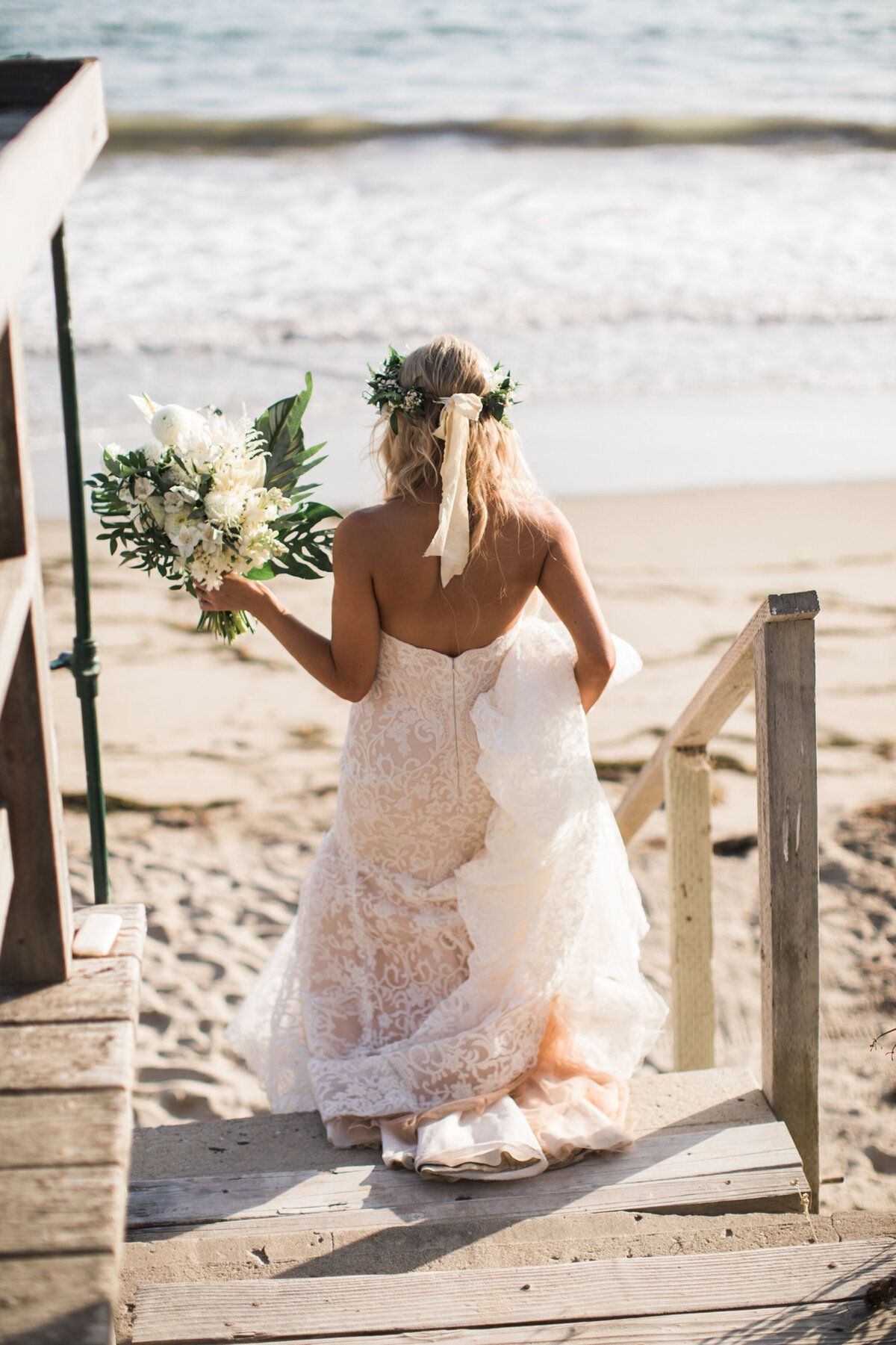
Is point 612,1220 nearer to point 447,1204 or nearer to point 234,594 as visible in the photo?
point 447,1204

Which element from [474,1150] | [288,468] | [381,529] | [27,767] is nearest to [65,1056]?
[27,767]

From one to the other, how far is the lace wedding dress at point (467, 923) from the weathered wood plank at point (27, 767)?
117cm

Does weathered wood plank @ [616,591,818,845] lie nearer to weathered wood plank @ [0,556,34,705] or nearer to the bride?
the bride

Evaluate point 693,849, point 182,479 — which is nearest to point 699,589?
point 693,849

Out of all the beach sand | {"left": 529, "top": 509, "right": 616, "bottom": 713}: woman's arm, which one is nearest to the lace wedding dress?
{"left": 529, "top": 509, "right": 616, "bottom": 713}: woman's arm

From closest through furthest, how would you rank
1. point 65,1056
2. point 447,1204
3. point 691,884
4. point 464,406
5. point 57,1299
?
point 57,1299 → point 65,1056 → point 447,1204 → point 464,406 → point 691,884

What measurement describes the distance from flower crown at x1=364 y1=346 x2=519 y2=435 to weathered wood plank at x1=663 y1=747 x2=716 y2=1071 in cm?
104

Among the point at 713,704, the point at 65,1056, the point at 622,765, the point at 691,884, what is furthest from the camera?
the point at 622,765

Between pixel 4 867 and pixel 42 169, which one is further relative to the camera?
pixel 4 867

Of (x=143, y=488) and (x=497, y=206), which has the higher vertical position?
(x=497, y=206)

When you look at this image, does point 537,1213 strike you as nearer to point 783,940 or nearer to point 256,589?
point 783,940

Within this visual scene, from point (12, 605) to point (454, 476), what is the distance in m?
1.23

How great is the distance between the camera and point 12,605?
4.48 feet

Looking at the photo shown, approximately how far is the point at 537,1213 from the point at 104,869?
3.95ft
